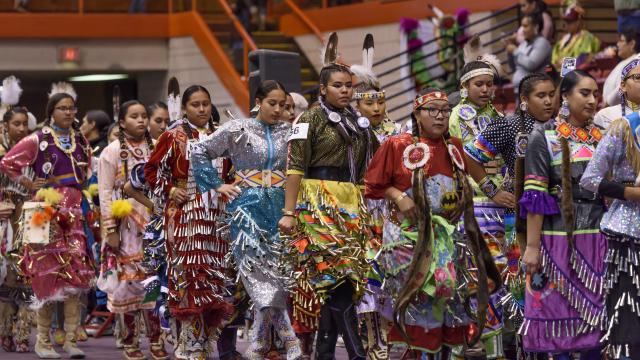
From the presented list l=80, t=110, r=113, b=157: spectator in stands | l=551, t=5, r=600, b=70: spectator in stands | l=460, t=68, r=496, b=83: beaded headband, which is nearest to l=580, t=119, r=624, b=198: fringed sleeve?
l=460, t=68, r=496, b=83: beaded headband

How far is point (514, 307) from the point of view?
32.5 feet

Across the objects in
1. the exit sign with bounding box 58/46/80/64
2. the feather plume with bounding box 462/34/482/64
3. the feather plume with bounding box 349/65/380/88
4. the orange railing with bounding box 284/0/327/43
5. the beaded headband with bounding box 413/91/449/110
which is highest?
the orange railing with bounding box 284/0/327/43

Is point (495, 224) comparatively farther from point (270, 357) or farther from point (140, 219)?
point (140, 219)

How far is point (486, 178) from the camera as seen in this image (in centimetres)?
1021

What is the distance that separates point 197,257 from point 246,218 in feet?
2.36

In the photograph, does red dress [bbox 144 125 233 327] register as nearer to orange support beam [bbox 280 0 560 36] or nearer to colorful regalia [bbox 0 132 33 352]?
colorful regalia [bbox 0 132 33 352]

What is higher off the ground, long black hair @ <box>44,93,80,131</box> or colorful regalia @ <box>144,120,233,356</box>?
long black hair @ <box>44,93,80,131</box>

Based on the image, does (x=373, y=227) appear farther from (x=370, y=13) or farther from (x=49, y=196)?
(x=370, y=13)

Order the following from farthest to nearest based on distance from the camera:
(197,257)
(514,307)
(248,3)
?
(248,3)
(197,257)
(514,307)

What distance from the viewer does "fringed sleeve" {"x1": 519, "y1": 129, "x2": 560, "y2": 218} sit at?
8.82 meters

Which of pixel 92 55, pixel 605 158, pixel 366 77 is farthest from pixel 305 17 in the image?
pixel 605 158

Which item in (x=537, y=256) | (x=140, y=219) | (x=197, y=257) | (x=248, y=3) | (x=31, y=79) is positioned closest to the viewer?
(x=537, y=256)

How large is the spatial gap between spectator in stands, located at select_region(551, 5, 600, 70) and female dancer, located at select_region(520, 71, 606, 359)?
25.3 feet

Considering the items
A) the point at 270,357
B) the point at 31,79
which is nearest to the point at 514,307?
the point at 270,357
